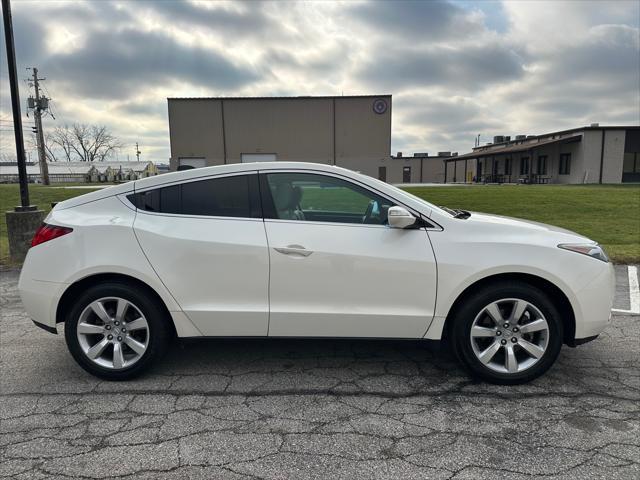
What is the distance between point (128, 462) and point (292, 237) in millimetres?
1692

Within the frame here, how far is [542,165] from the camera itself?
42406 millimetres

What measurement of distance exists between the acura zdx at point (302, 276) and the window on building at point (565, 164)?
40143mm

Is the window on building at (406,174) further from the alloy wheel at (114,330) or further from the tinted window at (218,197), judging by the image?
the alloy wheel at (114,330)

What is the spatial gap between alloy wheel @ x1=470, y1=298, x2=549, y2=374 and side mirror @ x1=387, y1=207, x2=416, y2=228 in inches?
32.9

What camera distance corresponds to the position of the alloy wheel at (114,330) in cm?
336

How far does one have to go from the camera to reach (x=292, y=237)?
3260 millimetres

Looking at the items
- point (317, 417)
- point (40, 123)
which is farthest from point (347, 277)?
point (40, 123)

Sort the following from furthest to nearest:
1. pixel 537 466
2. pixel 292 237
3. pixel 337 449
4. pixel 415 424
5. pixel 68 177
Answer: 1. pixel 68 177
2. pixel 292 237
3. pixel 415 424
4. pixel 337 449
5. pixel 537 466

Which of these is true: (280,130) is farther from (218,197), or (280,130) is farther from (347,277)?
(347,277)

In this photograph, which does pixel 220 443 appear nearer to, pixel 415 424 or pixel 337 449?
pixel 337 449

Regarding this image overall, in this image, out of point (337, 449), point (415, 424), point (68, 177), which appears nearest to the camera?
point (337, 449)

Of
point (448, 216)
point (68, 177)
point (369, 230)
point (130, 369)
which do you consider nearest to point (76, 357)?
point (130, 369)

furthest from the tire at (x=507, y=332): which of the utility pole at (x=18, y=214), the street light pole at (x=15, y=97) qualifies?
the street light pole at (x=15, y=97)

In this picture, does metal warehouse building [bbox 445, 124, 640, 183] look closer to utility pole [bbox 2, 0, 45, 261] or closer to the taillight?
utility pole [bbox 2, 0, 45, 261]
